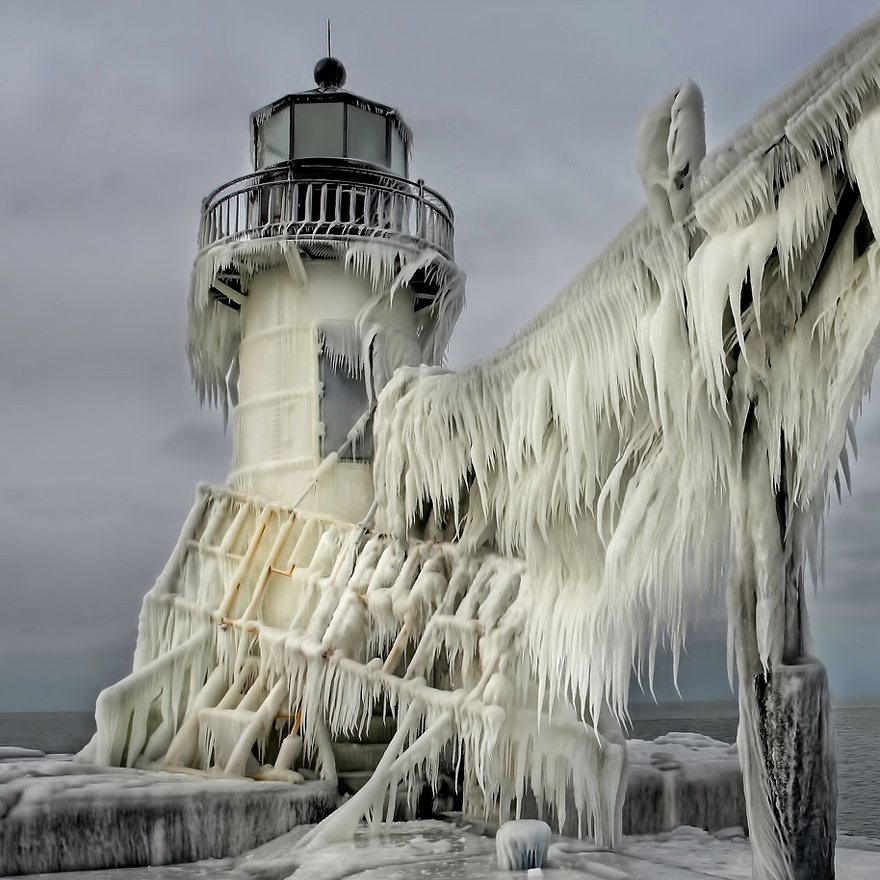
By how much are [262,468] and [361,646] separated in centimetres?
428

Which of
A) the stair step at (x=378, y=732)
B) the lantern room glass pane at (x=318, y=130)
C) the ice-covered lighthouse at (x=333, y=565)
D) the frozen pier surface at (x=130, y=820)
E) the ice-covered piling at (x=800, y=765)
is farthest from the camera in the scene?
the lantern room glass pane at (x=318, y=130)

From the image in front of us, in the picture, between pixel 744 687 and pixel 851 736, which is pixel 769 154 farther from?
pixel 851 736

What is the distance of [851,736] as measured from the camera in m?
58.3

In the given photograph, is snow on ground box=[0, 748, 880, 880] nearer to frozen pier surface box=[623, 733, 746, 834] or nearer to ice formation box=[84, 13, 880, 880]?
frozen pier surface box=[623, 733, 746, 834]

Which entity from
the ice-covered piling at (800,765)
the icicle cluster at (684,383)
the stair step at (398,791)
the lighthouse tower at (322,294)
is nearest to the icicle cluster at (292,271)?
the lighthouse tower at (322,294)

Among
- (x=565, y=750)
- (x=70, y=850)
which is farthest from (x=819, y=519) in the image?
(x=70, y=850)

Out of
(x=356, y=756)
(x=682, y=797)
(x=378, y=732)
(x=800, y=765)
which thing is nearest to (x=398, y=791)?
(x=356, y=756)

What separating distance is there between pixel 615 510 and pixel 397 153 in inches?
410

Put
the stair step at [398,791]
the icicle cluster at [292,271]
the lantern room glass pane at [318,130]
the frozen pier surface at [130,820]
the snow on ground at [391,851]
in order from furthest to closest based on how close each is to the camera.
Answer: the lantern room glass pane at [318,130] → the icicle cluster at [292,271] → the stair step at [398,791] → the frozen pier surface at [130,820] → the snow on ground at [391,851]

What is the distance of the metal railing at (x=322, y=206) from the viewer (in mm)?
14141

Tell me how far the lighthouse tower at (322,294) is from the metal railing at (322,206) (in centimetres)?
2

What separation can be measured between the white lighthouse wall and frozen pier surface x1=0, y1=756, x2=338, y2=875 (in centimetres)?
472

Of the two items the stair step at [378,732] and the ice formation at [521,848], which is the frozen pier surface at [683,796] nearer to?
the stair step at [378,732]

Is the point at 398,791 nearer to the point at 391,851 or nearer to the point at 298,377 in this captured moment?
the point at 391,851
